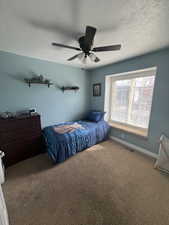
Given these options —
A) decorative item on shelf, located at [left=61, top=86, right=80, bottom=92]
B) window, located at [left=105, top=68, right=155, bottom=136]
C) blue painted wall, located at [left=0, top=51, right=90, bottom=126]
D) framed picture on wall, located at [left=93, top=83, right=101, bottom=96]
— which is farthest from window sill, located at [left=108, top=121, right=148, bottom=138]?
decorative item on shelf, located at [left=61, top=86, right=80, bottom=92]

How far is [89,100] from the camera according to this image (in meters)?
4.07

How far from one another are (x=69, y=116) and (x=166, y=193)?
115 inches

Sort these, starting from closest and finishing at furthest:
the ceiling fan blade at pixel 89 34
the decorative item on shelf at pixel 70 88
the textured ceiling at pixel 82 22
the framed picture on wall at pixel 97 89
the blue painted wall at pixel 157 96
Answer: the textured ceiling at pixel 82 22 < the ceiling fan blade at pixel 89 34 < the blue painted wall at pixel 157 96 < the decorative item on shelf at pixel 70 88 < the framed picture on wall at pixel 97 89

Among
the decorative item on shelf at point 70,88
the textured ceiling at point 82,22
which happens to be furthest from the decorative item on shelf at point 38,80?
the textured ceiling at point 82,22

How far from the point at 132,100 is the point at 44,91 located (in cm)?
258

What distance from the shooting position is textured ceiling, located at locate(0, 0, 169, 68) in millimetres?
1075

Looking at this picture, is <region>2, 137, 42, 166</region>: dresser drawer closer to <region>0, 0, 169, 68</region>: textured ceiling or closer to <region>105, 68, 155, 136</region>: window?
<region>0, 0, 169, 68</region>: textured ceiling

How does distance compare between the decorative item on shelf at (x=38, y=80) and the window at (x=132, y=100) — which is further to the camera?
the window at (x=132, y=100)

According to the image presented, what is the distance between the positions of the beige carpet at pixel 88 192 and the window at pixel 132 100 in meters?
1.03

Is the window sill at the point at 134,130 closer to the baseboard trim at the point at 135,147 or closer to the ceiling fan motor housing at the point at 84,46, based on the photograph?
the baseboard trim at the point at 135,147

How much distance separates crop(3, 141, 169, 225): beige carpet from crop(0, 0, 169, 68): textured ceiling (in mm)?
2428

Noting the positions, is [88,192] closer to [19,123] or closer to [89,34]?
[19,123]

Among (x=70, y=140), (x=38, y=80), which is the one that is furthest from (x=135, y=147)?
(x=38, y=80)

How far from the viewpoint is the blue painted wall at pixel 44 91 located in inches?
92.9
